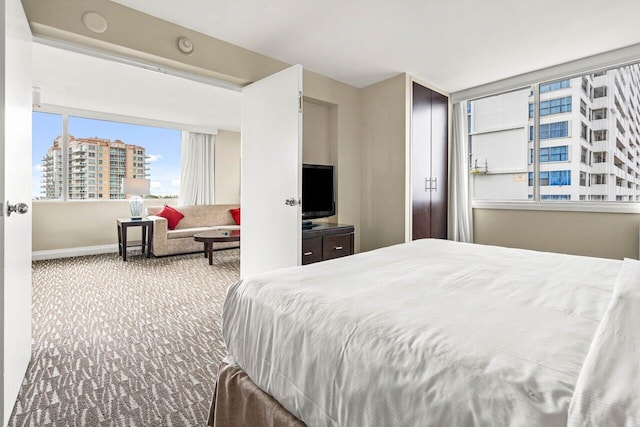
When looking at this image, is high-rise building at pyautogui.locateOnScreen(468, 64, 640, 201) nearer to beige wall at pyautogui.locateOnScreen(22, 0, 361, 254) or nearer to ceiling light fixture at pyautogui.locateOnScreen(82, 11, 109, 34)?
beige wall at pyautogui.locateOnScreen(22, 0, 361, 254)

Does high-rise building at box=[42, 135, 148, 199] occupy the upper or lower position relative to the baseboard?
upper

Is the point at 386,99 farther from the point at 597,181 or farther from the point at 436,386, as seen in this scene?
the point at 436,386

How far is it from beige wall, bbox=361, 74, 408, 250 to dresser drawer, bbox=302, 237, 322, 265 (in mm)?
1211

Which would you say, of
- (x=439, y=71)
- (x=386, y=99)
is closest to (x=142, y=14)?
(x=386, y=99)

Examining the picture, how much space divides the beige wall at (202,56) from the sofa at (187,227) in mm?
2603

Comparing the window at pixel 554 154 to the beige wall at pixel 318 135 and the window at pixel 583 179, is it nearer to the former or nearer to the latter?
the window at pixel 583 179

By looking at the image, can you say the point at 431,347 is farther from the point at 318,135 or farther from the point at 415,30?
the point at 318,135

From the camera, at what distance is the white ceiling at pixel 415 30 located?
2555mm

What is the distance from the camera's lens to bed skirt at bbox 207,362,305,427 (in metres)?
1.01

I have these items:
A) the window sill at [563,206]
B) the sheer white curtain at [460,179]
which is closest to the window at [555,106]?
the sheer white curtain at [460,179]

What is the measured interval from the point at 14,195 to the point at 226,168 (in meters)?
6.08

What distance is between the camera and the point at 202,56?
297cm

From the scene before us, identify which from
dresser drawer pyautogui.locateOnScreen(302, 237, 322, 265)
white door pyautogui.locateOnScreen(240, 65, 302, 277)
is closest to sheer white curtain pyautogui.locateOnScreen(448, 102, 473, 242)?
dresser drawer pyautogui.locateOnScreen(302, 237, 322, 265)

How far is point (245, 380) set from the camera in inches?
46.2
